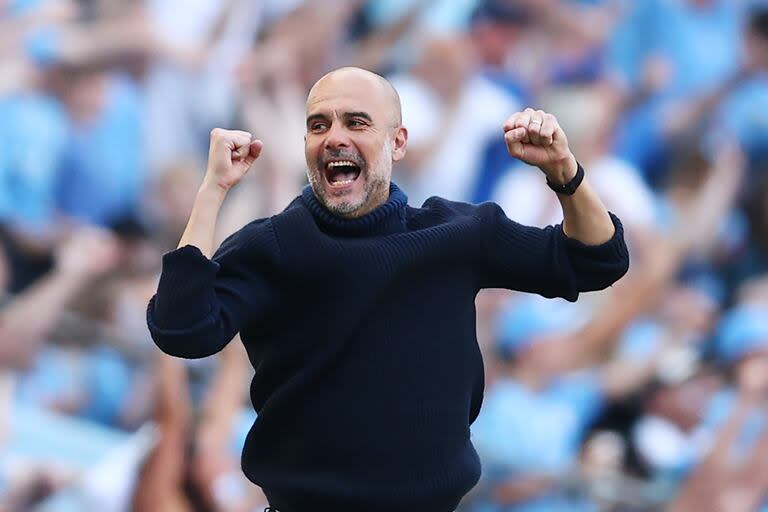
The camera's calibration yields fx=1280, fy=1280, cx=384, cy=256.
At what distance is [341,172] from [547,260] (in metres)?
0.37

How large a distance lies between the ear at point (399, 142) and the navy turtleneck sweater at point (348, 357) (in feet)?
0.39

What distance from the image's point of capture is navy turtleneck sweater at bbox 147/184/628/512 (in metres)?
1.94

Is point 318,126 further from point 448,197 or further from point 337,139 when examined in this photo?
point 448,197

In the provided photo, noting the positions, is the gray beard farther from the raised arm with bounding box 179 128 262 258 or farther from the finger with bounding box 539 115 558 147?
the finger with bounding box 539 115 558 147

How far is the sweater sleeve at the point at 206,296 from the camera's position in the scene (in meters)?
1.81

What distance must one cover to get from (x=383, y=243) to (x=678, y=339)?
365 cm

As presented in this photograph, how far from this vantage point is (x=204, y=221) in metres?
1.90

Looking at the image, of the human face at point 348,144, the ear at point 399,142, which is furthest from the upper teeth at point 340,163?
the ear at point 399,142

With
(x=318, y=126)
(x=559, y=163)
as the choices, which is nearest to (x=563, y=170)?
(x=559, y=163)

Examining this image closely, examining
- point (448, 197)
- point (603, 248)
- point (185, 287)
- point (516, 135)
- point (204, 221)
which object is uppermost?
point (448, 197)

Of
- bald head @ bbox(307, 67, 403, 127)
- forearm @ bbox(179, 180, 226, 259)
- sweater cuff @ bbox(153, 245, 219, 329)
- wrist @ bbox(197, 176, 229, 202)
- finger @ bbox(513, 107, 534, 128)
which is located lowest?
sweater cuff @ bbox(153, 245, 219, 329)

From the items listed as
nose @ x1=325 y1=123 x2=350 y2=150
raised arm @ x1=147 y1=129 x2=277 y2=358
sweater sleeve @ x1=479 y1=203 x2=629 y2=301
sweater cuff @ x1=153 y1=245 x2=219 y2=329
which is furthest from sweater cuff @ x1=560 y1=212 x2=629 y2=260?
sweater cuff @ x1=153 y1=245 x2=219 y2=329

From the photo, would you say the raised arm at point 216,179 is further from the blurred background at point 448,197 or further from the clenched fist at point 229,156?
the blurred background at point 448,197

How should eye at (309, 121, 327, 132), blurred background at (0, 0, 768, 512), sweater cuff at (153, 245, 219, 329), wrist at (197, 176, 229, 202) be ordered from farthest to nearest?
blurred background at (0, 0, 768, 512) → eye at (309, 121, 327, 132) → wrist at (197, 176, 229, 202) → sweater cuff at (153, 245, 219, 329)
